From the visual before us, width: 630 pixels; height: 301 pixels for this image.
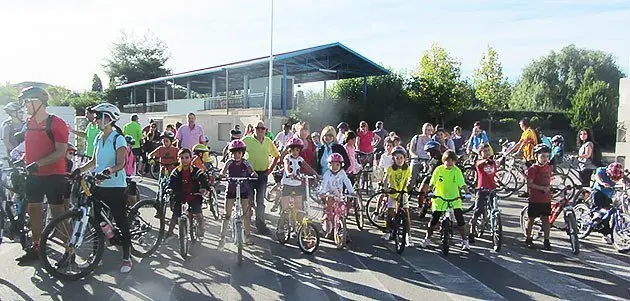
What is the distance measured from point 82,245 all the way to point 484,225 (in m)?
6.19

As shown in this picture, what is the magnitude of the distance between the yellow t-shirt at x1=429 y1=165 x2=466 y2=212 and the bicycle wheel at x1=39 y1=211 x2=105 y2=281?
467 centimetres

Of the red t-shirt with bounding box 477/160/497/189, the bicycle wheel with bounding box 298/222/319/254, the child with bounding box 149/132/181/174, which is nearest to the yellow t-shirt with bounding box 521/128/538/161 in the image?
the red t-shirt with bounding box 477/160/497/189

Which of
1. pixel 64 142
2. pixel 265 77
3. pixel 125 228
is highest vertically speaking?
A: pixel 265 77

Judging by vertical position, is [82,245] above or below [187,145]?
below

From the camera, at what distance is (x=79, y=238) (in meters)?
5.92

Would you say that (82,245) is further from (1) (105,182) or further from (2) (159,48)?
(2) (159,48)

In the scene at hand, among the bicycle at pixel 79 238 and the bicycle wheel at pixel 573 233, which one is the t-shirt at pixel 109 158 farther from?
the bicycle wheel at pixel 573 233

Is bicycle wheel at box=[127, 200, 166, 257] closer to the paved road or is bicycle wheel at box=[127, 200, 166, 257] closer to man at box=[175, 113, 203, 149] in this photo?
the paved road

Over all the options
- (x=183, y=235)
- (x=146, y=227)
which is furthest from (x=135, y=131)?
(x=183, y=235)

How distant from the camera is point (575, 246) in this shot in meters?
7.69

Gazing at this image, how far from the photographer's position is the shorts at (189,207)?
23.8 feet

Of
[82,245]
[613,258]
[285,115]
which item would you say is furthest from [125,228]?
[285,115]

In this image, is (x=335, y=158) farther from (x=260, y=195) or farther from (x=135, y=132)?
(x=135, y=132)

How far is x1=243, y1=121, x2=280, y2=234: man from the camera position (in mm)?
8711
